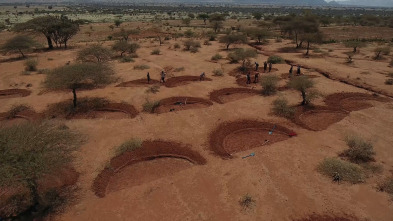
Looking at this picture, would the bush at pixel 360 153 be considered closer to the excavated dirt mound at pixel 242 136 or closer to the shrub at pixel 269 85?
the excavated dirt mound at pixel 242 136

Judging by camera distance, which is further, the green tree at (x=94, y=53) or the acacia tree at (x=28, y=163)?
the green tree at (x=94, y=53)


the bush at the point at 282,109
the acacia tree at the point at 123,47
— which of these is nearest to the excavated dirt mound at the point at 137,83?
the acacia tree at the point at 123,47

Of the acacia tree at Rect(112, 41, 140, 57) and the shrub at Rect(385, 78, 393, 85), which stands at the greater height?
the acacia tree at Rect(112, 41, 140, 57)

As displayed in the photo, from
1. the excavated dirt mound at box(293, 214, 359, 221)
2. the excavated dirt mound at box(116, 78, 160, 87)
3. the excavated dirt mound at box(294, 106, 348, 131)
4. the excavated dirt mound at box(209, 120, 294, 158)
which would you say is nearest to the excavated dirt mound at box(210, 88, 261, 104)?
the excavated dirt mound at box(209, 120, 294, 158)

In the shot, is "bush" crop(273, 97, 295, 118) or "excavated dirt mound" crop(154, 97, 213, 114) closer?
"bush" crop(273, 97, 295, 118)

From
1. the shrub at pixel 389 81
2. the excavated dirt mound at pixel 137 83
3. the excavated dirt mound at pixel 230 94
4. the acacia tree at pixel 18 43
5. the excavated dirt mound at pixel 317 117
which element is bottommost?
the excavated dirt mound at pixel 317 117

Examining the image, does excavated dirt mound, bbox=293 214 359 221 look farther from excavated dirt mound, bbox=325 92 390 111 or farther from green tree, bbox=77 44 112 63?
green tree, bbox=77 44 112 63

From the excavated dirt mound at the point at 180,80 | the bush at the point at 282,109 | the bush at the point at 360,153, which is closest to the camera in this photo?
the bush at the point at 360,153
